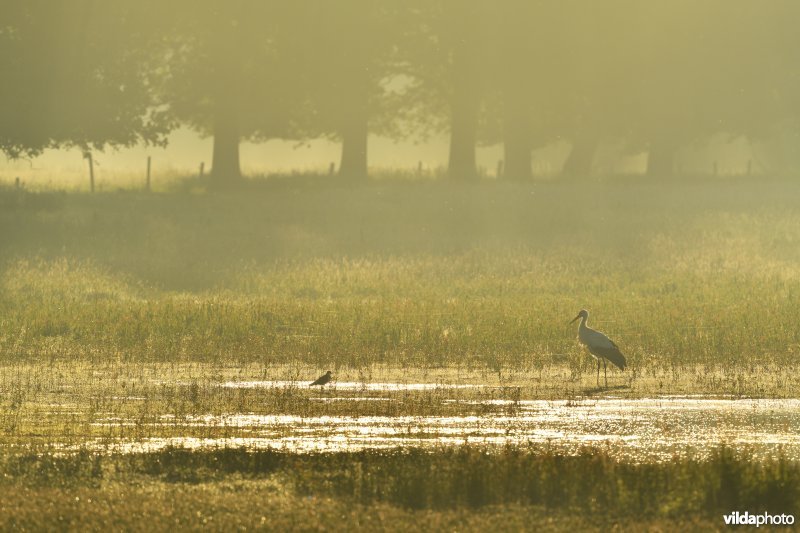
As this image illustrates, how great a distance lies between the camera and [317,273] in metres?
43.4

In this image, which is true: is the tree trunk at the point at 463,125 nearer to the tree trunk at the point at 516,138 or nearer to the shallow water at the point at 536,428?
the tree trunk at the point at 516,138

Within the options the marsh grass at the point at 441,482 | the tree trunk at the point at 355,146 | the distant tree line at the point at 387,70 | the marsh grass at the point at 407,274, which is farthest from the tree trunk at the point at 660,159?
the marsh grass at the point at 441,482

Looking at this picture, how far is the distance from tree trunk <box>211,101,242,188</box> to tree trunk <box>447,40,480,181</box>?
28.7 feet

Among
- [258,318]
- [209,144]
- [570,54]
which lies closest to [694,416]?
[258,318]

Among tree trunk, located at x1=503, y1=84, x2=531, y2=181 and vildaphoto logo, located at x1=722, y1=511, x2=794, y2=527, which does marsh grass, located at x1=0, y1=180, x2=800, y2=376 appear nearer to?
tree trunk, located at x1=503, y1=84, x2=531, y2=181

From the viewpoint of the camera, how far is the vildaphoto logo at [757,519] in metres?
13.5

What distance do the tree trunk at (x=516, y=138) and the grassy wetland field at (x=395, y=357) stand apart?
4.94 metres

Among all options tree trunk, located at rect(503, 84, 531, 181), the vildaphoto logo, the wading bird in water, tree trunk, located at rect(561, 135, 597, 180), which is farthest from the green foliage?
tree trunk, located at rect(561, 135, 597, 180)

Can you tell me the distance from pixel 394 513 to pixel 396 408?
7.15m

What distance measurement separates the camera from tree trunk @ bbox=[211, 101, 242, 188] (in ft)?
205

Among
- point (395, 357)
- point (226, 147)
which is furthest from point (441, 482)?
point (226, 147)

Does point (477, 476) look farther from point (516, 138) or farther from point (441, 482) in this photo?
point (516, 138)

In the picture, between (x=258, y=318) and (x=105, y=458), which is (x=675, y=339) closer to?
(x=258, y=318)

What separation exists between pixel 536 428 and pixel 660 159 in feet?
180
